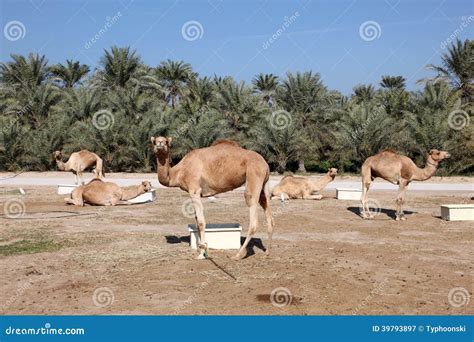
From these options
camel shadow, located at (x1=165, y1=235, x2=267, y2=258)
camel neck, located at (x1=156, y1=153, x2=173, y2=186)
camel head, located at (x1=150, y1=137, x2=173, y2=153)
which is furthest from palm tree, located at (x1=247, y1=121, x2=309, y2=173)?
camel head, located at (x1=150, y1=137, x2=173, y2=153)

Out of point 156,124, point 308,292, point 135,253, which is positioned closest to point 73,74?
point 156,124

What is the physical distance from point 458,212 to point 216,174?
815 centimetres

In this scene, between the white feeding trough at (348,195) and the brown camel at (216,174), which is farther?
the white feeding trough at (348,195)

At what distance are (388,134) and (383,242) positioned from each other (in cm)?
2308

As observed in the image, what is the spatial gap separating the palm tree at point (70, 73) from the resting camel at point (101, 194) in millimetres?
31229

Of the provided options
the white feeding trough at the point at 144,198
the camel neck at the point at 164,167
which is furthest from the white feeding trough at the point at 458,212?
the white feeding trough at the point at 144,198

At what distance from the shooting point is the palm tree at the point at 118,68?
136ft

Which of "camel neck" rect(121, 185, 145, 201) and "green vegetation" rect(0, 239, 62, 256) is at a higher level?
"camel neck" rect(121, 185, 145, 201)

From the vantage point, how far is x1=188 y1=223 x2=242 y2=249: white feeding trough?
10547 millimetres

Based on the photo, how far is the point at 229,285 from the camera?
800cm

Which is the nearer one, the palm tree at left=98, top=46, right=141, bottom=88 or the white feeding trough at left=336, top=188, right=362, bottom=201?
the white feeding trough at left=336, top=188, right=362, bottom=201

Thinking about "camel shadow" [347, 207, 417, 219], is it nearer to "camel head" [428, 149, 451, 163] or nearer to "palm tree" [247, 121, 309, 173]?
"camel head" [428, 149, 451, 163]

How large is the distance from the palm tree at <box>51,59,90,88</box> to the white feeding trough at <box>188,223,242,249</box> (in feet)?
127

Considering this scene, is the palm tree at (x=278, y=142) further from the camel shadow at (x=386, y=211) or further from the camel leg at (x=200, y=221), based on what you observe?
the camel leg at (x=200, y=221)
